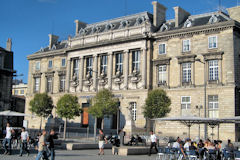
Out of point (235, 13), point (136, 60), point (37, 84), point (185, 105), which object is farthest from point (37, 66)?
point (235, 13)

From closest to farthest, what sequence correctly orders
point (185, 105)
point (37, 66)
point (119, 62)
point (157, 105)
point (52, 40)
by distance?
point (157, 105) < point (185, 105) < point (119, 62) < point (37, 66) < point (52, 40)

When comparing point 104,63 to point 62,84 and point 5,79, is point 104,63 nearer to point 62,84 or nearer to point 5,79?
point 62,84

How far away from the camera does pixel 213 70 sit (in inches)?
1773

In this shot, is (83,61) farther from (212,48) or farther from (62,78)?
(212,48)

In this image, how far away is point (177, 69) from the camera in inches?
1898

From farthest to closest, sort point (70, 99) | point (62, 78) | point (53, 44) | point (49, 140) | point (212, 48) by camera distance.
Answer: point (53, 44) → point (62, 78) → point (70, 99) → point (212, 48) → point (49, 140)

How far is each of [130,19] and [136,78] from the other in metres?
11.1

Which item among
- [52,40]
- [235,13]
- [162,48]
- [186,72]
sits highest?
[52,40]

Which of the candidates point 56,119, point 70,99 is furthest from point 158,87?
point 56,119

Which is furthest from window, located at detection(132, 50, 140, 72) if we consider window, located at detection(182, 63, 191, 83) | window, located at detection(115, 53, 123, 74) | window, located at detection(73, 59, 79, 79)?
window, located at detection(73, 59, 79, 79)

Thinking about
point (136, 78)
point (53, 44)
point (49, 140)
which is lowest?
point (49, 140)

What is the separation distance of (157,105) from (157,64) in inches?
334

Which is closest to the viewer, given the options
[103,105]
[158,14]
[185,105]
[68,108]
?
[103,105]

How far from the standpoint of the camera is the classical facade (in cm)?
4412
